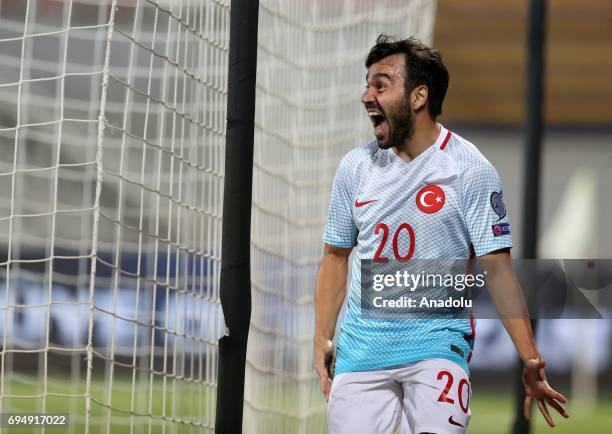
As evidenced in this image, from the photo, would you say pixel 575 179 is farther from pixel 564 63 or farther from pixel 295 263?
pixel 295 263

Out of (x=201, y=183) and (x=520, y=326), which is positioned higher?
(x=201, y=183)

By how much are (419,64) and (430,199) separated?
35 cm

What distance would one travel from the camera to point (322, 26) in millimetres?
5859

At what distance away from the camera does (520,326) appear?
3.06m

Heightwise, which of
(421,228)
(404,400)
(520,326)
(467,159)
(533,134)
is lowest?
(404,400)

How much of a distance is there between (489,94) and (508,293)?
62.1 feet

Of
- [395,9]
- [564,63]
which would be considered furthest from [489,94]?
[395,9]

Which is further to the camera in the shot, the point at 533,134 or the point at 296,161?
the point at 533,134

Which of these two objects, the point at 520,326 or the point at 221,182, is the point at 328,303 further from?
the point at 221,182

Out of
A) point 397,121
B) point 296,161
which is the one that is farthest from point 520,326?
point 296,161

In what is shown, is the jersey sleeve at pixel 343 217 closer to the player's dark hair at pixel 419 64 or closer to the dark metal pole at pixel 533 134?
the player's dark hair at pixel 419 64

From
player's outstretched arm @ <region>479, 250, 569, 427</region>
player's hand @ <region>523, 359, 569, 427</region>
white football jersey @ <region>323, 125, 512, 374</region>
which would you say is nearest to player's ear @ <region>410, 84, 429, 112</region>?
white football jersey @ <region>323, 125, 512, 374</region>

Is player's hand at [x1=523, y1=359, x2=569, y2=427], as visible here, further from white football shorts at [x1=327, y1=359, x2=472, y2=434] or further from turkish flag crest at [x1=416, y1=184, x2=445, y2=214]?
turkish flag crest at [x1=416, y1=184, x2=445, y2=214]

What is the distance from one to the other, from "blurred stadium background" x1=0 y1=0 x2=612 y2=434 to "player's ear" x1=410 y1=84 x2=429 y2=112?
90cm
